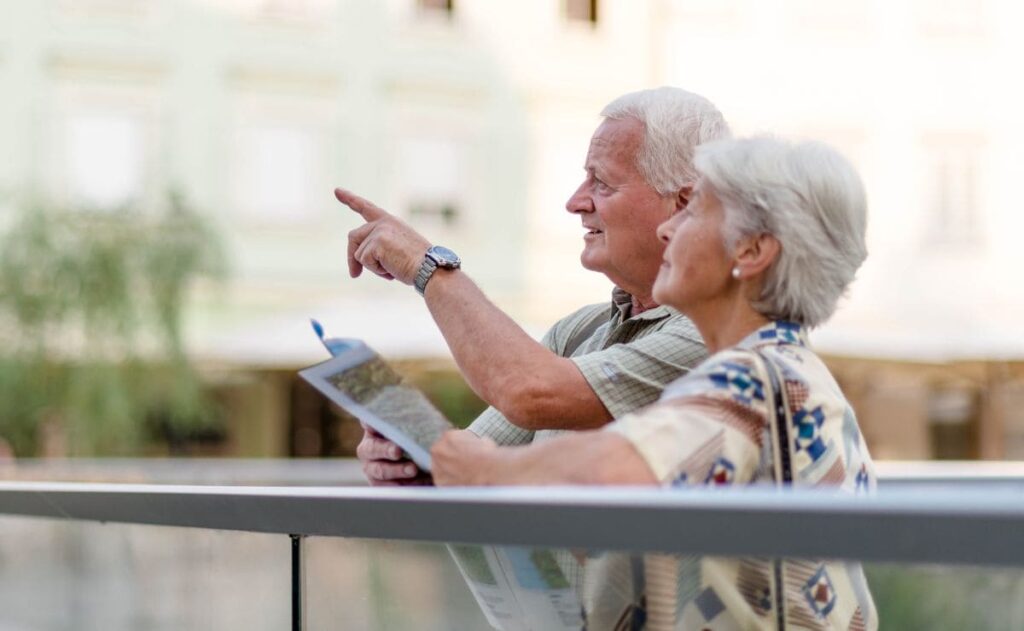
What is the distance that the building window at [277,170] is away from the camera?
68.3 ft

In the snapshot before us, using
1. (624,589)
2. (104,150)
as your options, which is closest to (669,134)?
(624,589)

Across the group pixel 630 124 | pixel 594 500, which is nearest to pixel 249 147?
pixel 630 124

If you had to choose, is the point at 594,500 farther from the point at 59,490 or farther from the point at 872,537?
the point at 59,490

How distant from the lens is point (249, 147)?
2086 centimetres

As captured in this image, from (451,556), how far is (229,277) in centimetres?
1665

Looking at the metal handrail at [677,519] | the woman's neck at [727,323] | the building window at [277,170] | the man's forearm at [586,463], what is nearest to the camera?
the metal handrail at [677,519]

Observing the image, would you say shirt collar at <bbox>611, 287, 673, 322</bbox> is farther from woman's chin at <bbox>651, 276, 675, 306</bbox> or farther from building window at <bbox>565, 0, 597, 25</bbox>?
building window at <bbox>565, 0, 597, 25</bbox>

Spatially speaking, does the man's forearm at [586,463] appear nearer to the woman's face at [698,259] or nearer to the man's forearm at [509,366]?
the woman's face at [698,259]

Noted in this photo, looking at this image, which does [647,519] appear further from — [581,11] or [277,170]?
[581,11]

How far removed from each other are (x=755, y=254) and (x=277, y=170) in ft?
63.3

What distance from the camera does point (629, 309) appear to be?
9.64ft

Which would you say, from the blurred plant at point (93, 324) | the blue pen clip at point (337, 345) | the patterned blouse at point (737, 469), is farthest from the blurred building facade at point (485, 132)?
the patterned blouse at point (737, 469)

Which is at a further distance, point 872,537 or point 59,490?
point 59,490

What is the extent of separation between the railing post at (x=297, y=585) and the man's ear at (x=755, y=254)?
0.64 metres
